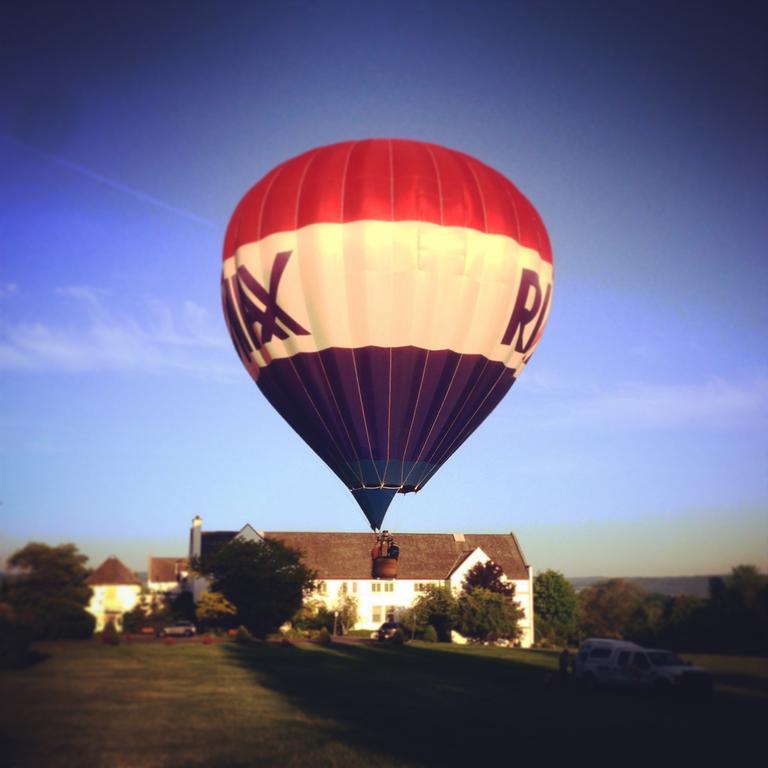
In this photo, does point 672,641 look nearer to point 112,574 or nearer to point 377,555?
point 377,555

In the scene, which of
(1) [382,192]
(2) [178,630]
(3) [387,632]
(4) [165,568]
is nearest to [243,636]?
(2) [178,630]

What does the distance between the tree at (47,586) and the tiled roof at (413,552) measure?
155 ft

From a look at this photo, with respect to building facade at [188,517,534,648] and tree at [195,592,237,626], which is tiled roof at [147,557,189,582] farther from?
tree at [195,592,237,626]

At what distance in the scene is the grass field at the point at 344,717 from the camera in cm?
1700

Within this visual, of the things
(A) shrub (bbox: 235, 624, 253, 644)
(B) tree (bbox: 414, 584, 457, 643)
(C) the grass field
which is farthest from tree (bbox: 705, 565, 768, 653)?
(A) shrub (bbox: 235, 624, 253, 644)

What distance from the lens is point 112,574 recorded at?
42.8 meters

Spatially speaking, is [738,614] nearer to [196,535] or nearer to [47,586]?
[47,586]

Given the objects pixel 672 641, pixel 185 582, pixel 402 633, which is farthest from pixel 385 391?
pixel 185 582

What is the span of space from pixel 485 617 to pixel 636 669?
31.5m

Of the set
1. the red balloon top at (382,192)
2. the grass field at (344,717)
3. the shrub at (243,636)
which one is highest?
the red balloon top at (382,192)

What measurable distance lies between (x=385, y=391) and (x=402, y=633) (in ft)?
109

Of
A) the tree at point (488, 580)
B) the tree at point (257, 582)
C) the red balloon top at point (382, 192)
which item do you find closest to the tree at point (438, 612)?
the tree at point (488, 580)

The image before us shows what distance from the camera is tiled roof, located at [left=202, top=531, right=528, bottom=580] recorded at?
68688 millimetres

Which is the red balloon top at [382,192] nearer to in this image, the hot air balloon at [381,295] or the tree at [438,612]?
the hot air balloon at [381,295]
